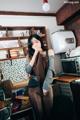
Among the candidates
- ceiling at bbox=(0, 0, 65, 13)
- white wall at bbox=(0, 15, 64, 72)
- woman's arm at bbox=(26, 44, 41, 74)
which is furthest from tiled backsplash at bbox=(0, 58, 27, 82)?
woman's arm at bbox=(26, 44, 41, 74)

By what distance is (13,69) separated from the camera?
3.71 m

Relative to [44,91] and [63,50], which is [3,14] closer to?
[63,50]

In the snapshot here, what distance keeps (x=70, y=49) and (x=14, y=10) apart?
A: 1.60 m

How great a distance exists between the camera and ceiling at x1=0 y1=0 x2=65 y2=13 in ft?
11.1

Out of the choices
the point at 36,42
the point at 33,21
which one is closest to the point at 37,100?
the point at 36,42

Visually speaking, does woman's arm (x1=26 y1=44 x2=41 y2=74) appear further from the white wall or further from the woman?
the white wall

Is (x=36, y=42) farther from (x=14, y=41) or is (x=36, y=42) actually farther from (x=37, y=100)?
→ (x=14, y=41)

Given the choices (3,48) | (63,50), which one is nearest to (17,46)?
(3,48)

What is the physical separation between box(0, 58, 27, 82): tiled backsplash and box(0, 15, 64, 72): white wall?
0.89m

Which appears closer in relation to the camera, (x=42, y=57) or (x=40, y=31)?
(x=42, y=57)

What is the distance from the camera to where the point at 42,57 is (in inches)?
85.8

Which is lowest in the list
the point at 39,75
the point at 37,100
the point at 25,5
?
the point at 37,100

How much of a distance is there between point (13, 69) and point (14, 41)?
2.15ft

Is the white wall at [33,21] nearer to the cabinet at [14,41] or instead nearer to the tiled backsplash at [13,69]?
the cabinet at [14,41]
